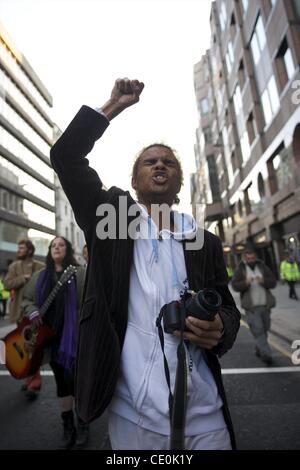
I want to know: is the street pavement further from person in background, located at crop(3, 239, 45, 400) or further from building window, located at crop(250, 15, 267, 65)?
building window, located at crop(250, 15, 267, 65)

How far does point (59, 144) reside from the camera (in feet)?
4.59

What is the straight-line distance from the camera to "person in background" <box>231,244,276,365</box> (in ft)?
19.1

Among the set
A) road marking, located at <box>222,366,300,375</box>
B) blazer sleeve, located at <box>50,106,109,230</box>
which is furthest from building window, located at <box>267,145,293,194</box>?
blazer sleeve, located at <box>50,106,109,230</box>

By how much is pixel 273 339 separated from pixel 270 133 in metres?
14.9

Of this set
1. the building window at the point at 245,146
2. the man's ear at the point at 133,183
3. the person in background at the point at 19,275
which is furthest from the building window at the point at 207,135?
the man's ear at the point at 133,183

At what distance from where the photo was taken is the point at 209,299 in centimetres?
125

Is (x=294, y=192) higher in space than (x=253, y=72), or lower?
lower

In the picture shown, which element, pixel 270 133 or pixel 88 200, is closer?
pixel 88 200

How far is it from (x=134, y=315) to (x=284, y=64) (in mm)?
18449

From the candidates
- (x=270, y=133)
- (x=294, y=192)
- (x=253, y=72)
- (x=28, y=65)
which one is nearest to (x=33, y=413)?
(x=294, y=192)

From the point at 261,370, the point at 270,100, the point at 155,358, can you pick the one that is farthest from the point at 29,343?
the point at 270,100

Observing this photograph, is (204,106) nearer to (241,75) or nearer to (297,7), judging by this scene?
(241,75)

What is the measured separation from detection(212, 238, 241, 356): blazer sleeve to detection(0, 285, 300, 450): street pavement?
1940 mm

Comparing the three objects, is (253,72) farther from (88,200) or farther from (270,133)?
(88,200)
